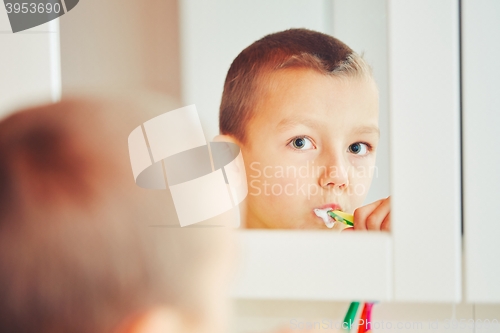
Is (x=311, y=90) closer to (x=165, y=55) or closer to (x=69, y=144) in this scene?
(x=165, y=55)

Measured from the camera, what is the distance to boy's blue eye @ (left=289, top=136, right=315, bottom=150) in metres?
0.45

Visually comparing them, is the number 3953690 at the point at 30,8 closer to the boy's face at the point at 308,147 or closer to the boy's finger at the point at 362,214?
the boy's face at the point at 308,147

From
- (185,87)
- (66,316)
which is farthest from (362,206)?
(66,316)

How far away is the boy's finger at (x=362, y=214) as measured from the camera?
1.48ft

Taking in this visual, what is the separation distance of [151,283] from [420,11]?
0.32 meters

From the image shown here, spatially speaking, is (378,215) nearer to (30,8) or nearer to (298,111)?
(298,111)

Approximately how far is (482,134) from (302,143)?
15 centimetres

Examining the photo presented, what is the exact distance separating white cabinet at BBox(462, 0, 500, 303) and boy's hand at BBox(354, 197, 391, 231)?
0.20ft

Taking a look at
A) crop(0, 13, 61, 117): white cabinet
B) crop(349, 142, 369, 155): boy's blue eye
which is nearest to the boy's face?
crop(349, 142, 369, 155): boy's blue eye

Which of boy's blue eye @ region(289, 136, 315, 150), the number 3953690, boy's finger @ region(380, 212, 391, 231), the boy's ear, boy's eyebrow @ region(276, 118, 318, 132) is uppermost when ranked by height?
the number 3953690

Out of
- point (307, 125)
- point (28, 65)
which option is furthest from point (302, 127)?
point (28, 65)

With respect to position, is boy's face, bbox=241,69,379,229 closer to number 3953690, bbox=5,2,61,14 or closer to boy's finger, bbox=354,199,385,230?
boy's finger, bbox=354,199,385,230

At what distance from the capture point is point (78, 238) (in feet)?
0.75

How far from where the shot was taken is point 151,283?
0.79 feet
